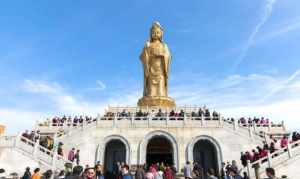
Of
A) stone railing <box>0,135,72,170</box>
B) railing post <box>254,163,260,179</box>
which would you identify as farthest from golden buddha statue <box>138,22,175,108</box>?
railing post <box>254,163,260,179</box>

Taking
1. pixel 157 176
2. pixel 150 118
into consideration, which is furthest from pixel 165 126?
pixel 157 176

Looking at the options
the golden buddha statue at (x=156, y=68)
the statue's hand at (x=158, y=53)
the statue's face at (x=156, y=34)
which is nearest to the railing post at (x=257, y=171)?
the golden buddha statue at (x=156, y=68)

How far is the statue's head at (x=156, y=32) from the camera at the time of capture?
125ft

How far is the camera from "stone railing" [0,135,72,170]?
17.3 metres

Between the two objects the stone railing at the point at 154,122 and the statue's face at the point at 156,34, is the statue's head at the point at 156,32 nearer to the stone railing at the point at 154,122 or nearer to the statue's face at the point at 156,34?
the statue's face at the point at 156,34

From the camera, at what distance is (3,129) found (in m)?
19.8

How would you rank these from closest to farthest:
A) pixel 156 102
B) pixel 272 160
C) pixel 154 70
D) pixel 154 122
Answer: pixel 272 160, pixel 154 122, pixel 156 102, pixel 154 70

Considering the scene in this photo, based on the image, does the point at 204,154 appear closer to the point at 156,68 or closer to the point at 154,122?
the point at 154,122

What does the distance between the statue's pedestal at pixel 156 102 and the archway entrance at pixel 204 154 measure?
8.89 meters

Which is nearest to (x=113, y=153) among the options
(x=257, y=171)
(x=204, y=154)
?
(x=204, y=154)

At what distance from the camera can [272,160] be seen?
16.5 metres

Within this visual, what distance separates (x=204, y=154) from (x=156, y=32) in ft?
Answer: 63.2

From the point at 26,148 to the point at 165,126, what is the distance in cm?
1054

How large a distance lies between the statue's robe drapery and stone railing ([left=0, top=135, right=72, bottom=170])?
59.6 ft
